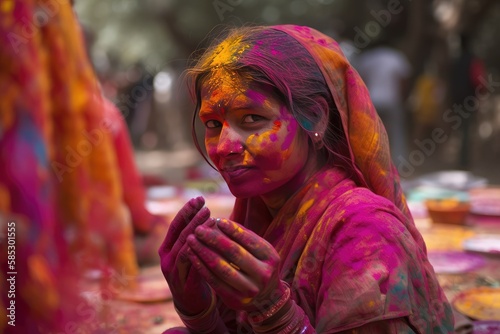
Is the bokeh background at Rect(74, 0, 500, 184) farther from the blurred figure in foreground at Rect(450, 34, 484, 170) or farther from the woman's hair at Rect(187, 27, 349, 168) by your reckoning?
the woman's hair at Rect(187, 27, 349, 168)

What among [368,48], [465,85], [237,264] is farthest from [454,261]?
[465,85]

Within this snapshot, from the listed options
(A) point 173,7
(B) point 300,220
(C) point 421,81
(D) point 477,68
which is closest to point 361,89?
(B) point 300,220

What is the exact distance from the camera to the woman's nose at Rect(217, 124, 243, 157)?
1.76 metres

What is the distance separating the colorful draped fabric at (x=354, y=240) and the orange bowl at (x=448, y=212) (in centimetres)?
378

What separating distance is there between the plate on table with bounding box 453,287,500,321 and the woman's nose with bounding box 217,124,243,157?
5.87 feet

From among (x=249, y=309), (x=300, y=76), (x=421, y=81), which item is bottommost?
(x=421, y=81)

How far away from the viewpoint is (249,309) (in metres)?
1.51

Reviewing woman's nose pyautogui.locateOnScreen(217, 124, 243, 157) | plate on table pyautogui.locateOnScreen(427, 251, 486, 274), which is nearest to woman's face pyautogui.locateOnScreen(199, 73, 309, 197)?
woman's nose pyautogui.locateOnScreen(217, 124, 243, 157)

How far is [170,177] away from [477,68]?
5.51 m

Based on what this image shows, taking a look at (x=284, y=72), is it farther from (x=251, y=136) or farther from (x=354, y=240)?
(x=354, y=240)

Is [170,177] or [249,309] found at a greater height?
[249,309]

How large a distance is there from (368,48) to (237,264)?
7421 mm

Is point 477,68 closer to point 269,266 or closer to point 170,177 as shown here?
point 170,177

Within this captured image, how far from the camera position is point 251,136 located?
1.78m
